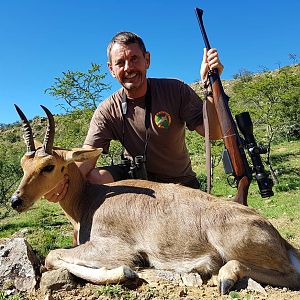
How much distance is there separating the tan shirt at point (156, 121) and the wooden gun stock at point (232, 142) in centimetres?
69

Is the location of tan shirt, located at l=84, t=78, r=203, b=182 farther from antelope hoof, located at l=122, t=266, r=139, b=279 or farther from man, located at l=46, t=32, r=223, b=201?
antelope hoof, located at l=122, t=266, r=139, b=279

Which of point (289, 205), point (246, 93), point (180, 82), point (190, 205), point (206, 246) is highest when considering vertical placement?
point (246, 93)

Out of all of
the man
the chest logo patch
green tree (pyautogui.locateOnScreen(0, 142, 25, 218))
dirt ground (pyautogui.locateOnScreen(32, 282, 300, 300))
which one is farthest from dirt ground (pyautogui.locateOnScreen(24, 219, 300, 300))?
green tree (pyautogui.locateOnScreen(0, 142, 25, 218))

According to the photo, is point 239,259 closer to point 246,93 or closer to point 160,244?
point 160,244

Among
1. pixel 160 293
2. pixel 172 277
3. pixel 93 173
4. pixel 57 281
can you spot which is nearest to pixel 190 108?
pixel 93 173

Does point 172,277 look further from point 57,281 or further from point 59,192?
point 59,192

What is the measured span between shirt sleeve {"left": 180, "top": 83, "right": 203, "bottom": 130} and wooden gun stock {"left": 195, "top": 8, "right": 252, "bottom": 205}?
2.05 feet

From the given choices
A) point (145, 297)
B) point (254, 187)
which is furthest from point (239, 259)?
point (254, 187)

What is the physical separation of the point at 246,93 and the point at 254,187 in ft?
21.9

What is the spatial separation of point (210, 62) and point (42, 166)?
265 cm

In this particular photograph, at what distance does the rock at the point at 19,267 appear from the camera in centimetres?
450

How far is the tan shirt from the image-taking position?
6.45 metres

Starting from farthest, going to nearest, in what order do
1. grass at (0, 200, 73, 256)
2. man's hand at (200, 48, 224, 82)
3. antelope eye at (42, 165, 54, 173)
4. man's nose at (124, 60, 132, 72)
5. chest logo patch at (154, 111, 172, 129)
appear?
1. grass at (0, 200, 73, 256)
2. chest logo patch at (154, 111, 172, 129)
3. man's nose at (124, 60, 132, 72)
4. man's hand at (200, 48, 224, 82)
5. antelope eye at (42, 165, 54, 173)

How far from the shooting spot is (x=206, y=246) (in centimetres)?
454
